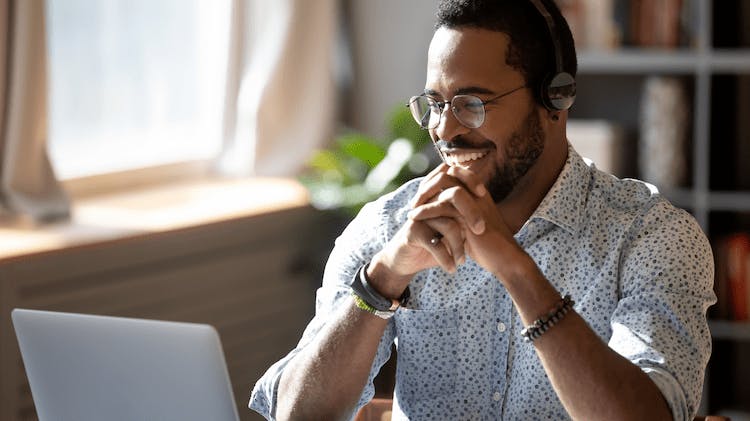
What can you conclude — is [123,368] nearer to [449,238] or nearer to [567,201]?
[449,238]

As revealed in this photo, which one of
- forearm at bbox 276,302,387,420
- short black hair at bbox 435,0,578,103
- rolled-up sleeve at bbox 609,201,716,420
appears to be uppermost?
short black hair at bbox 435,0,578,103

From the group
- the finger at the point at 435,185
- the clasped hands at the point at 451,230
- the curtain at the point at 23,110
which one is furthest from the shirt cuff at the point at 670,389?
the curtain at the point at 23,110

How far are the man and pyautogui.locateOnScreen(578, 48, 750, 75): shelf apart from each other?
1731mm

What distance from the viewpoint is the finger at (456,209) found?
1.52 m

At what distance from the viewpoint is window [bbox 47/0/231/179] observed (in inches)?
132

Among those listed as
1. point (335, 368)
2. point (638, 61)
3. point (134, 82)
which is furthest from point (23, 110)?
point (638, 61)

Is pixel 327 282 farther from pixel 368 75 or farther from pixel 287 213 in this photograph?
pixel 368 75

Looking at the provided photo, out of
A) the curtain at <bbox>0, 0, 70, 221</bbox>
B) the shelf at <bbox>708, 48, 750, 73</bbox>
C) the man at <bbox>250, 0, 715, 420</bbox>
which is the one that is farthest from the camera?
the shelf at <bbox>708, 48, 750, 73</bbox>

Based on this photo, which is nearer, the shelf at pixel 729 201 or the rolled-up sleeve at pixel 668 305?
the rolled-up sleeve at pixel 668 305

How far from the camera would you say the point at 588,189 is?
1789 mm

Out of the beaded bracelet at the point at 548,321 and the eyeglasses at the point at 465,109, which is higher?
the eyeglasses at the point at 465,109

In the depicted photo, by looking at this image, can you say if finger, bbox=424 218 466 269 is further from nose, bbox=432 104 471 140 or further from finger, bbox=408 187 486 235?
nose, bbox=432 104 471 140

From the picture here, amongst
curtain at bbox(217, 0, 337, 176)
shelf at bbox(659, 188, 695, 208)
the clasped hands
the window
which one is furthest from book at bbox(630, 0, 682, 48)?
the clasped hands

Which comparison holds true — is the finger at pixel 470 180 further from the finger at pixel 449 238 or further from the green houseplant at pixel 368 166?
the green houseplant at pixel 368 166
